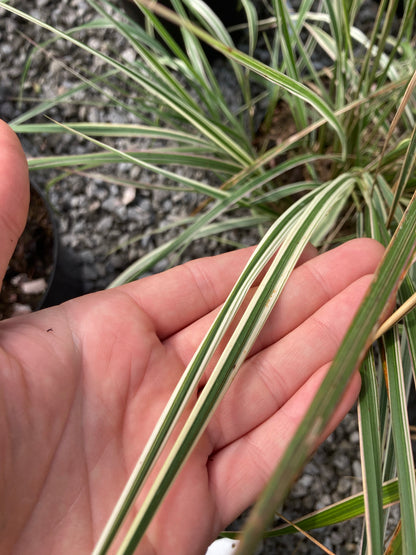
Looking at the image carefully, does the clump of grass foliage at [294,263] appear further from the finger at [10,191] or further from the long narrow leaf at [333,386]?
the finger at [10,191]

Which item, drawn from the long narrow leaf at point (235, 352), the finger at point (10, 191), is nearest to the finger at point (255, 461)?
the long narrow leaf at point (235, 352)

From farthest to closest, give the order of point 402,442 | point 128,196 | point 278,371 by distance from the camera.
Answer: point 128,196, point 278,371, point 402,442

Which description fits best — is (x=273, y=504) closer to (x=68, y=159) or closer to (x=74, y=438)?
(x=74, y=438)

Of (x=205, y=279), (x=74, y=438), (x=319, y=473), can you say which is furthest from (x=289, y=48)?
(x=319, y=473)

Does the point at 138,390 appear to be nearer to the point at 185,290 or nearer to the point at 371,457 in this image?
the point at 185,290

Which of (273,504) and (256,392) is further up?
(273,504)

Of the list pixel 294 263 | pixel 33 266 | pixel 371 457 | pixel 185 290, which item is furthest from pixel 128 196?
pixel 371 457
